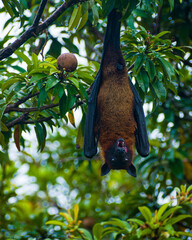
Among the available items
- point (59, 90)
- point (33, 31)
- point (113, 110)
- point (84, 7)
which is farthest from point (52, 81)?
point (84, 7)

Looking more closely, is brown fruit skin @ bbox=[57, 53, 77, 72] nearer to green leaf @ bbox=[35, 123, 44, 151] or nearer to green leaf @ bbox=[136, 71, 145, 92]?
green leaf @ bbox=[136, 71, 145, 92]

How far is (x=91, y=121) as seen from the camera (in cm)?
347

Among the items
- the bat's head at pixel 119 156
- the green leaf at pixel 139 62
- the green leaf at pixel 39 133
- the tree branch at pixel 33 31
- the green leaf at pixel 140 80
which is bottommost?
the bat's head at pixel 119 156

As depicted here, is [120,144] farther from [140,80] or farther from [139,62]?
[139,62]

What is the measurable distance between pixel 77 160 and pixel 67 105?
3223 mm

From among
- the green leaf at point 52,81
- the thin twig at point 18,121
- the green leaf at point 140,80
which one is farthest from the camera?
the thin twig at point 18,121

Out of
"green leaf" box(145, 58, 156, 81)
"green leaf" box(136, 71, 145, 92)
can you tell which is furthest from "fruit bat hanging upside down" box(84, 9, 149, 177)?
"green leaf" box(145, 58, 156, 81)

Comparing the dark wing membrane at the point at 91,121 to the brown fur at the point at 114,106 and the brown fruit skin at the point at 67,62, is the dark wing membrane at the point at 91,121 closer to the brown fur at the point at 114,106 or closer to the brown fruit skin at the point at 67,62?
the brown fur at the point at 114,106

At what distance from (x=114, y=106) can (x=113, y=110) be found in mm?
48

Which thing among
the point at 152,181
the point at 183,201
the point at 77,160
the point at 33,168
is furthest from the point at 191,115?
the point at 33,168

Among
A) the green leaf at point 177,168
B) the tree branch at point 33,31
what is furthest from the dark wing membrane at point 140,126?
the green leaf at point 177,168

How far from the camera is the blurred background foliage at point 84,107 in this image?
329 cm

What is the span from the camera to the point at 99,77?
11.4 ft

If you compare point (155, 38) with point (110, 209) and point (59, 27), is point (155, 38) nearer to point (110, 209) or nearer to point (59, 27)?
point (59, 27)
